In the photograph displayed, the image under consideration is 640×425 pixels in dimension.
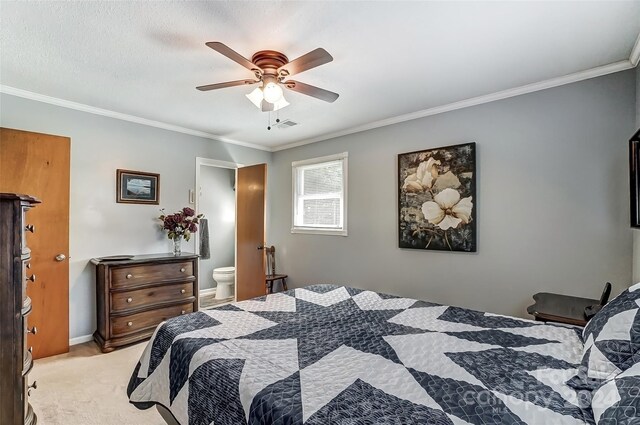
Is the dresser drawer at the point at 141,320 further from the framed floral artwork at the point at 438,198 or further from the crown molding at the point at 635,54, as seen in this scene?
the crown molding at the point at 635,54

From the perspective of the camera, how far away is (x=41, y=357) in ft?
9.49

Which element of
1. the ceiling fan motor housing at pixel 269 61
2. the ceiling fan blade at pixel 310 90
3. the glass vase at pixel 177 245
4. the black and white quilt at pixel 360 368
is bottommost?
the black and white quilt at pixel 360 368

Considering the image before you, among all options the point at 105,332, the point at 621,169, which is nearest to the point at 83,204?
the point at 105,332

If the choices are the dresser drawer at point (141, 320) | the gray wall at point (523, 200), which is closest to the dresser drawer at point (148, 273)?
the dresser drawer at point (141, 320)

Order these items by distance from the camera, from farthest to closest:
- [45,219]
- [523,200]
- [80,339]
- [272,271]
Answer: [272,271] → [80,339] → [45,219] → [523,200]

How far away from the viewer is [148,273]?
3.33 m

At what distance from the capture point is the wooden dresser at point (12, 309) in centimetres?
148

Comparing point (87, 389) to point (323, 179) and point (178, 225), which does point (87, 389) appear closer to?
point (178, 225)

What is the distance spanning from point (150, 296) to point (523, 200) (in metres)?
3.74

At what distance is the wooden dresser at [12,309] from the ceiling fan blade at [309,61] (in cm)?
155

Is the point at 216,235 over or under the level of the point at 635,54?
under

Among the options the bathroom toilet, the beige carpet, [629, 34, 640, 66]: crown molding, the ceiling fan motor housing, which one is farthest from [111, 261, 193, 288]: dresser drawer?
[629, 34, 640, 66]: crown molding

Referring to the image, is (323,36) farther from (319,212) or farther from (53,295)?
(53,295)

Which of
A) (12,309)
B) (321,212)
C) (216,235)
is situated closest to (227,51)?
(12,309)
